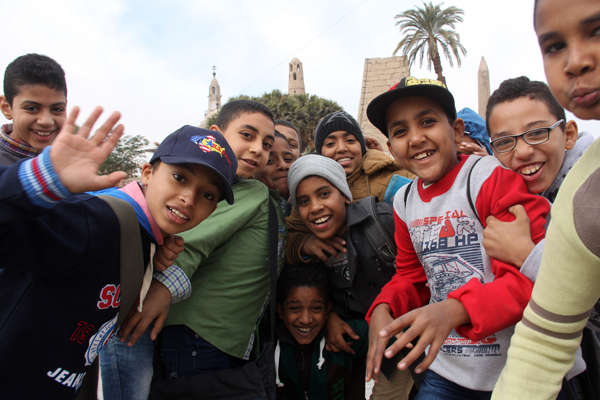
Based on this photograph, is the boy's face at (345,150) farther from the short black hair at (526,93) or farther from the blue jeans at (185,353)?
the blue jeans at (185,353)

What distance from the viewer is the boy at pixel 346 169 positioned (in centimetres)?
259

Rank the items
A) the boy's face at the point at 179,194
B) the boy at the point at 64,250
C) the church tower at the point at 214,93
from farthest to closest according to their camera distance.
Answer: the church tower at the point at 214,93
the boy's face at the point at 179,194
the boy at the point at 64,250

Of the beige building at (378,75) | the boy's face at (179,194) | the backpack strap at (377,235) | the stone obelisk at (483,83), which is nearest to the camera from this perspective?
the boy's face at (179,194)

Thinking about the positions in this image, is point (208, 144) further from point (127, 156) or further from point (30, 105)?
point (127, 156)

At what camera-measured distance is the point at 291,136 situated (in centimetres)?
362

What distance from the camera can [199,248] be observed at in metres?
1.92

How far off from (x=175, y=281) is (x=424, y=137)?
147 centimetres

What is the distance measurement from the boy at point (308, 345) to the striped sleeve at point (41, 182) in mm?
1945

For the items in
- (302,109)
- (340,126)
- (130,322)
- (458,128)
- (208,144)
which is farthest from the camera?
(302,109)

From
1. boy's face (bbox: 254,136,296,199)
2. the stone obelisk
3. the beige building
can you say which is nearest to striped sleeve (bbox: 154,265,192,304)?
boy's face (bbox: 254,136,296,199)

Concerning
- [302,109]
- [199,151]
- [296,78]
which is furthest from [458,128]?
[296,78]

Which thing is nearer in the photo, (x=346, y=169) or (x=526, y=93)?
(x=526, y=93)

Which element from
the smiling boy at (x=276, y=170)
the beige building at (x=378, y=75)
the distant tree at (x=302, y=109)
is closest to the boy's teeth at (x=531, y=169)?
the smiling boy at (x=276, y=170)

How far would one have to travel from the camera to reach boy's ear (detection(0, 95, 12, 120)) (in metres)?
2.51
